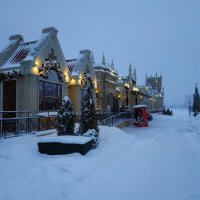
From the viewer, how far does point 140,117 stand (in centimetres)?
2664

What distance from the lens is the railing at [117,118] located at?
2021 cm

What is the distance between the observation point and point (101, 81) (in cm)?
2770

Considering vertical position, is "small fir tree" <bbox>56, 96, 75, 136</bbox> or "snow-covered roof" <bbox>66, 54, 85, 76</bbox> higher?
"snow-covered roof" <bbox>66, 54, 85, 76</bbox>

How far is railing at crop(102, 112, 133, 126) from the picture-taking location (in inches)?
796

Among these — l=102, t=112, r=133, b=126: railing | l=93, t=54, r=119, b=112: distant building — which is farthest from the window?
l=93, t=54, r=119, b=112: distant building

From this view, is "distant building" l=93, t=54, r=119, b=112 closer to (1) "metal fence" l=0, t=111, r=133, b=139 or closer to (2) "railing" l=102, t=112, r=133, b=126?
(2) "railing" l=102, t=112, r=133, b=126

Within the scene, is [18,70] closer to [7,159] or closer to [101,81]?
[7,159]

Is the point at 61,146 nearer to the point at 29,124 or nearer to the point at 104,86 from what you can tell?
the point at 29,124

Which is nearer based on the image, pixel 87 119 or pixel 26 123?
pixel 87 119

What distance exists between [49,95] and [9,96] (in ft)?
8.78

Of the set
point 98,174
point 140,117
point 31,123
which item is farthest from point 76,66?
point 98,174

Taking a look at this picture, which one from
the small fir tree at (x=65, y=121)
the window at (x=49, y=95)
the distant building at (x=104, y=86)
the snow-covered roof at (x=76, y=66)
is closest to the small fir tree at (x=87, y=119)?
the small fir tree at (x=65, y=121)

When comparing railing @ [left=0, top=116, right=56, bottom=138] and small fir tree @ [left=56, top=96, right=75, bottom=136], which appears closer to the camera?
small fir tree @ [left=56, top=96, right=75, bottom=136]

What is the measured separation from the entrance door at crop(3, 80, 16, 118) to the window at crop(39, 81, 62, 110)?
5.67 feet
